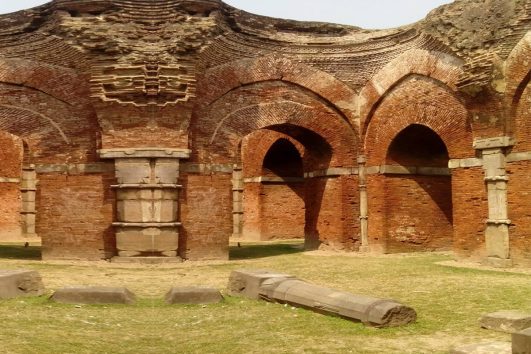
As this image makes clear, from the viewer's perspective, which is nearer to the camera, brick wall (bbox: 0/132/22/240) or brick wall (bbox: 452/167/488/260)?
brick wall (bbox: 452/167/488/260)

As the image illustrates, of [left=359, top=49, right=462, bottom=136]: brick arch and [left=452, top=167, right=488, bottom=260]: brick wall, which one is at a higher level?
[left=359, top=49, right=462, bottom=136]: brick arch

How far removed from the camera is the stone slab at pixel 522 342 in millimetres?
4520

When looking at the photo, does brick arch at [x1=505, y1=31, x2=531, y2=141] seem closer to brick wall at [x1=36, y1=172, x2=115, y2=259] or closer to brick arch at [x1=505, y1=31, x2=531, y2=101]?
brick arch at [x1=505, y1=31, x2=531, y2=101]

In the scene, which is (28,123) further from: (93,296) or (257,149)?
(257,149)

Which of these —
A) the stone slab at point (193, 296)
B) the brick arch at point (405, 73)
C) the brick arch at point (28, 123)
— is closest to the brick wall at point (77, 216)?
the brick arch at point (28, 123)

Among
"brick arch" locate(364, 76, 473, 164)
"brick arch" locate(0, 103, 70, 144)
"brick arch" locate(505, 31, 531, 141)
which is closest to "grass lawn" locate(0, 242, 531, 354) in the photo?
"brick arch" locate(505, 31, 531, 141)

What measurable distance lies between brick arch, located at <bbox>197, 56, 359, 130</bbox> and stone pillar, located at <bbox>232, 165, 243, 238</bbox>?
285 inches

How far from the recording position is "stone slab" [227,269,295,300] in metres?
8.19

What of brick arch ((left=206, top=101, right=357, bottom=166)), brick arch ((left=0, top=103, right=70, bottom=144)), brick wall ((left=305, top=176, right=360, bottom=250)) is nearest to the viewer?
brick arch ((left=0, top=103, right=70, bottom=144))

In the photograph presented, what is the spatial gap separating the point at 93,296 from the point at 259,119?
7.86 metres

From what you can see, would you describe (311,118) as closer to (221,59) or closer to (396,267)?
(221,59)

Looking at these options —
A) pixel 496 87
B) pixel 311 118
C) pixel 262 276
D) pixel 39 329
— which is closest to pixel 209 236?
pixel 311 118

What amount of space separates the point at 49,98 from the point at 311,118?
6.00 m

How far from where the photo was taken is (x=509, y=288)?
888cm
